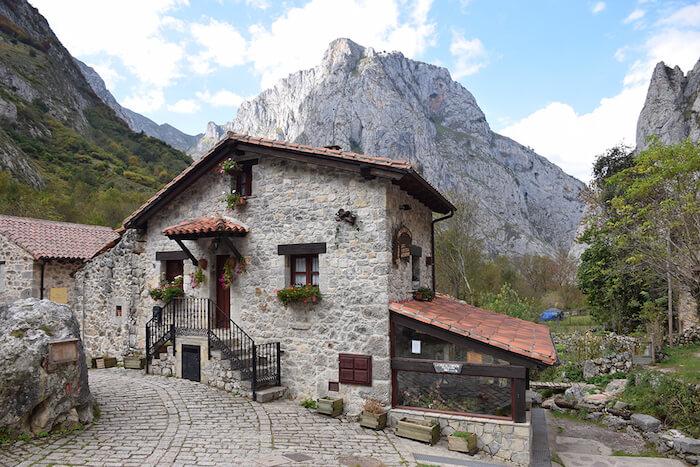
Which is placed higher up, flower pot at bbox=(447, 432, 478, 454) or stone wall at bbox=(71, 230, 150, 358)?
stone wall at bbox=(71, 230, 150, 358)

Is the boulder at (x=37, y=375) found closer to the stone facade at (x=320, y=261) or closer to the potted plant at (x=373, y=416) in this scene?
the stone facade at (x=320, y=261)

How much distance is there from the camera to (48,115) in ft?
175

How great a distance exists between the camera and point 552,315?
34.9 m

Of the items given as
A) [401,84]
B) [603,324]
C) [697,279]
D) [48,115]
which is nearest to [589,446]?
[697,279]

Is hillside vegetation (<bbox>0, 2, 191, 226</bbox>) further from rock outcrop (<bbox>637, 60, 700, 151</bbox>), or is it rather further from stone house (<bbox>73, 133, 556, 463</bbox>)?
rock outcrop (<bbox>637, 60, 700, 151</bbox>)

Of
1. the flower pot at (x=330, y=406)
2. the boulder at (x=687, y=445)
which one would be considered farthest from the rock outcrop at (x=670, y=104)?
the flower pot at (x=330, y=406)

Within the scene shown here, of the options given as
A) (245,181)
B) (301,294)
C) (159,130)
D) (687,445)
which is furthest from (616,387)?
(159,130)

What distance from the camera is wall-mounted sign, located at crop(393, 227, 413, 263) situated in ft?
34.4

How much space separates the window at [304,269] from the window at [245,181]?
2.21 m

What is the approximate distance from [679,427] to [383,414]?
773 cm

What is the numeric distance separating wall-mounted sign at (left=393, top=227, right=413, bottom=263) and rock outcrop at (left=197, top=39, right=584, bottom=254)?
72.3 meters

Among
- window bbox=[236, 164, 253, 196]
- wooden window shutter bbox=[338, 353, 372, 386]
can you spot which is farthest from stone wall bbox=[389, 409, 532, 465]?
window bbox=[236, 164, 253, 196]

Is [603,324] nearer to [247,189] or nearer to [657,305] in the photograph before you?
[657,305]

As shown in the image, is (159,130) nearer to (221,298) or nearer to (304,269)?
(221,298)
